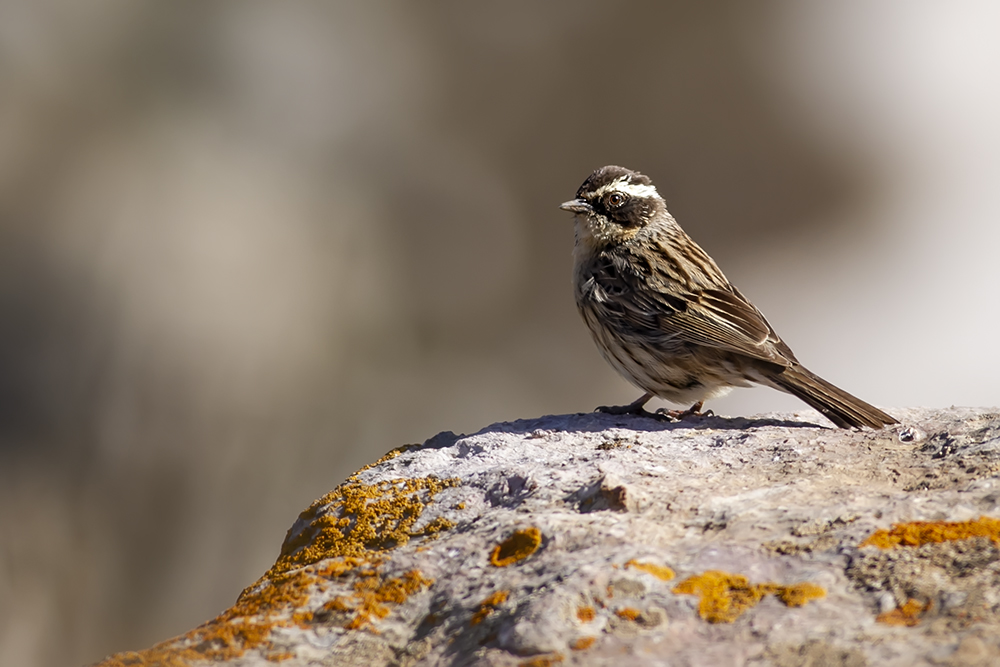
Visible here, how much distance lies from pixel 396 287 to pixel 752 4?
25.3 feet

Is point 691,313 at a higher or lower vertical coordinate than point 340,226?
lower

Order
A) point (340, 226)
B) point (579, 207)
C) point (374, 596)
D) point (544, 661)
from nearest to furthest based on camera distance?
point (544, 661)
point (374, 596)
point (579, 207)
point (340, 226)

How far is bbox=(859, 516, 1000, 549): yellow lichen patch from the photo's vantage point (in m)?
2.78

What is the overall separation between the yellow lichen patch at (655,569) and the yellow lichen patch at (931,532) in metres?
0.59

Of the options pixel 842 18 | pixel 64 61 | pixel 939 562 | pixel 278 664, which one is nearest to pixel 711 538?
pixel 939 562

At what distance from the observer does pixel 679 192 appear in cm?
1371

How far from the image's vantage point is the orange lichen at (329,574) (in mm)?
2803

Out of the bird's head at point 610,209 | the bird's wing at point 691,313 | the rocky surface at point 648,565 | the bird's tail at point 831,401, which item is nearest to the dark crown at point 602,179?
the bird's head at point 610,209

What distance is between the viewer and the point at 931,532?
2824mm

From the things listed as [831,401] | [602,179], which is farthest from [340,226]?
[831,401]

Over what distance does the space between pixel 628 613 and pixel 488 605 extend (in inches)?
17.0

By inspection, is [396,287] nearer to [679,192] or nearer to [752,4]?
[679,192]

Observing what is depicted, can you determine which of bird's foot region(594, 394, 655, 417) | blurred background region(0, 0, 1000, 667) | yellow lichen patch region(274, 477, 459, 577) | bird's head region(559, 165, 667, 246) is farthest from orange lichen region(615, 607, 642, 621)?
blurred background region(0, 0, 1000, 667)

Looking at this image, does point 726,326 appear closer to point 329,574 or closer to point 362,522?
point 362,522
